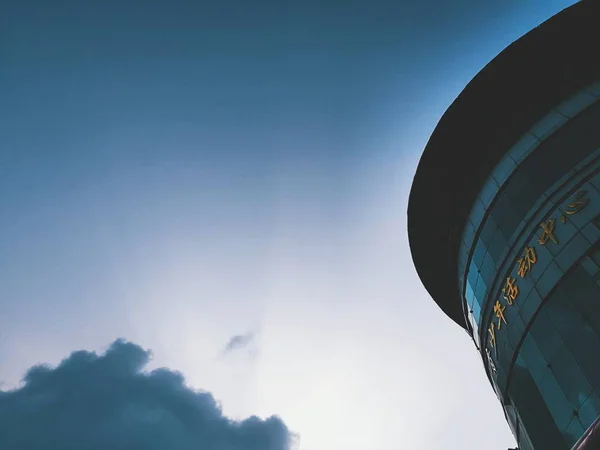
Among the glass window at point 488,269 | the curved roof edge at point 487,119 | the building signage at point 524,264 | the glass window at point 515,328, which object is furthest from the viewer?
the glass window at point 488,269

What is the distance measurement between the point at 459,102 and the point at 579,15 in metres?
5.60

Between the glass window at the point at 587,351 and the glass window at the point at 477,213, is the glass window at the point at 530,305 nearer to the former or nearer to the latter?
the glass window at the point at 587,351

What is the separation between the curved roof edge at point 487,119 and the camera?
17.1 metres

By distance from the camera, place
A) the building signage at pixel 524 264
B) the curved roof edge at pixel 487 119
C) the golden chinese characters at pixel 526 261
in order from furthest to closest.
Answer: the curved roof edge at pixel 487 119
the golden chinese characters at pixel 526 261
the building signage at pixel 524 264

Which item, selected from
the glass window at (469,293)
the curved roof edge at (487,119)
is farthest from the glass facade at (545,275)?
the curved roof edge at (487,119)

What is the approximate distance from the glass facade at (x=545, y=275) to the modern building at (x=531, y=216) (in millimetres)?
42

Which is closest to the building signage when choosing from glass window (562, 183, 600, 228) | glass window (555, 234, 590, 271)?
glass window (562, 183, 600, 228)

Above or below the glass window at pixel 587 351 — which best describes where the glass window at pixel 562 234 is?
above

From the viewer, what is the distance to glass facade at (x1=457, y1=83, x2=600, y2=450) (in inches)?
493

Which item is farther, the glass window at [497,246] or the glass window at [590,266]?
the glass window at [497,246]

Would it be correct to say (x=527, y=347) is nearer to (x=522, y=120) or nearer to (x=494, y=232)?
(x=494, y=232)

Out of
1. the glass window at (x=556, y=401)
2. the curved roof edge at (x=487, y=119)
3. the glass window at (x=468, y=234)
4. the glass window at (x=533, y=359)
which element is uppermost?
the curved roof edge at (x=487, y=119)

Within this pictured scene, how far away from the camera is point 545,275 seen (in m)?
14.1

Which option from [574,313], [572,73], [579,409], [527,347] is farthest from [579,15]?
[579,409]
